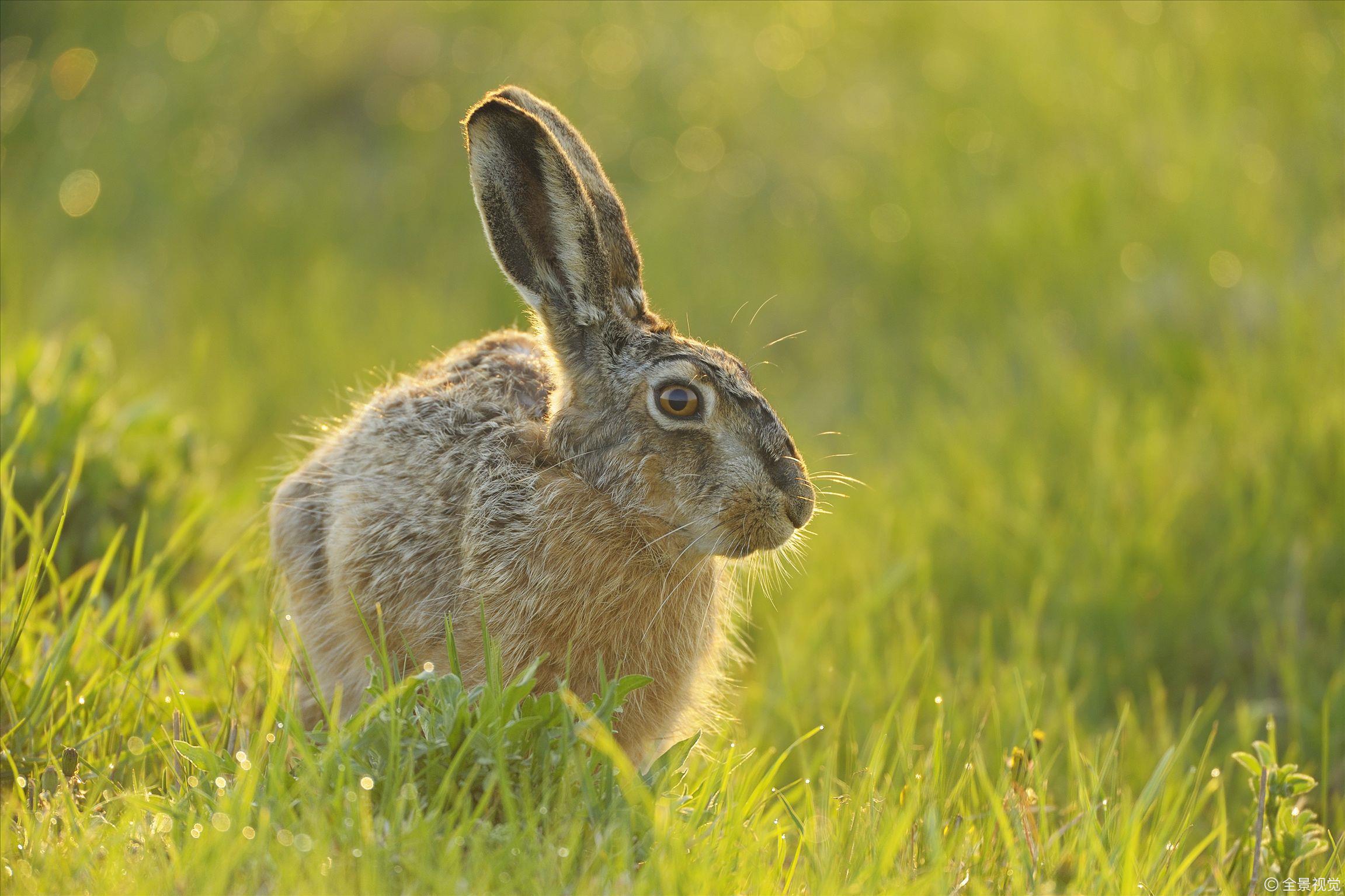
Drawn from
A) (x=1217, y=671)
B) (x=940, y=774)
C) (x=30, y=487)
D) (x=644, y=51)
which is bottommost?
(x=1217, y=671)

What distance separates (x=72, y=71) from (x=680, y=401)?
300 inches

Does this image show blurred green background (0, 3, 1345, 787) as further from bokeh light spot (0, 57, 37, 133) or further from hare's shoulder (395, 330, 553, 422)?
hare's shoulder (395, 330, 553, 422)

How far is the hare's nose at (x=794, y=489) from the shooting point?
3367 millimetres

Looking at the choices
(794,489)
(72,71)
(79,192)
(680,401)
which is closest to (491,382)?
(680,401)

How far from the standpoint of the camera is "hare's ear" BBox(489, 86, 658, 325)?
3654 millimetres

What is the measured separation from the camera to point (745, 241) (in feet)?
26.5

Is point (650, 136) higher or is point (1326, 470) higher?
point (650, 136)

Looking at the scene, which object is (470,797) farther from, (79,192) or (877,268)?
(79,192)

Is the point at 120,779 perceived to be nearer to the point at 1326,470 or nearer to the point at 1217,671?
the point at 1217,671

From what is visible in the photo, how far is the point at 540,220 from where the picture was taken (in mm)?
3588

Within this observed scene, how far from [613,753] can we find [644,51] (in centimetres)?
762

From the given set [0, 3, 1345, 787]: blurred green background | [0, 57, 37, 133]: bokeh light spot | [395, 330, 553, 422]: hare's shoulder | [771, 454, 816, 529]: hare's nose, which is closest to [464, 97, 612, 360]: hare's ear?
[395, 330, 553, 422]: hare's shoulder

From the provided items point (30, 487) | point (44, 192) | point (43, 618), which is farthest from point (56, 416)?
point (44, 192)

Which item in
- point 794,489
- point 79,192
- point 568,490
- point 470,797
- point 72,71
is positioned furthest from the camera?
point 72,71
